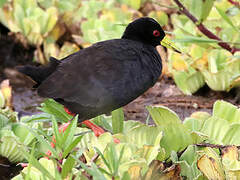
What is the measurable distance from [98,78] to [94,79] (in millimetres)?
20

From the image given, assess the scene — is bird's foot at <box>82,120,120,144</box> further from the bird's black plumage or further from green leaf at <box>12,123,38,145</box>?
green leaf at <box>12,123,38,145</box>

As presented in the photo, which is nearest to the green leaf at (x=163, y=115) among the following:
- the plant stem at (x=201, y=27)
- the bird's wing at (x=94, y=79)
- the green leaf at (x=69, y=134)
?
the bird's wing at (x=94, y=79)

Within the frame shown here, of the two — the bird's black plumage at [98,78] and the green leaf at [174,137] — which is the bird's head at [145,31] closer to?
the bird's black plumage at [98,78]

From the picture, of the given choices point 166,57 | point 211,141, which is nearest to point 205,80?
point 166,57

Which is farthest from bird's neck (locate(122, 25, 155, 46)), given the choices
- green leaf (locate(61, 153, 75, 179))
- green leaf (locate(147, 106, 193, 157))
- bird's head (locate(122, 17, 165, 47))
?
green leaf (locate(61, 153, 75, 179))

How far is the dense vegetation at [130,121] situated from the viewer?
6.75 ft

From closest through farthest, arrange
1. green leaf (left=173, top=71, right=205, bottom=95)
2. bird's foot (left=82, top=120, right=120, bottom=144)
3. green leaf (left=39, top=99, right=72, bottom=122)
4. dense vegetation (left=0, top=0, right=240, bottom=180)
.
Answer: dense vegetation (left=0, top=0, right=240, bottom=180) < bird's foot (left=82, top=120, right=120, bottom=144) < green leaf (left=39, top=99, right=72, bottom=122) < green leaf (left=173, top=71, right=205, bottom=95)

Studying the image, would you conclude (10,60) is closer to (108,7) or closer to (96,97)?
(108,7)

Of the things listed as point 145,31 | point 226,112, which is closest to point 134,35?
point 145,31

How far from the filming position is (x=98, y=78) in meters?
2.44

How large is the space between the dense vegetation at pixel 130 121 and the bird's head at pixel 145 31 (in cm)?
14

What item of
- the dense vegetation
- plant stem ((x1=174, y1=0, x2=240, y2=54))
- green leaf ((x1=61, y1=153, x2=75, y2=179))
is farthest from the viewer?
plant stem ((x1=174, y1=0, x2=240, y2=54))

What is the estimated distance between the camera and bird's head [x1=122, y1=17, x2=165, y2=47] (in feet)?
8.96

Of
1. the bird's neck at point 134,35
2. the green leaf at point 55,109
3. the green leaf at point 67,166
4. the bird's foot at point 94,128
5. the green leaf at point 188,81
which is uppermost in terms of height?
the bird's neck at point 134,35
